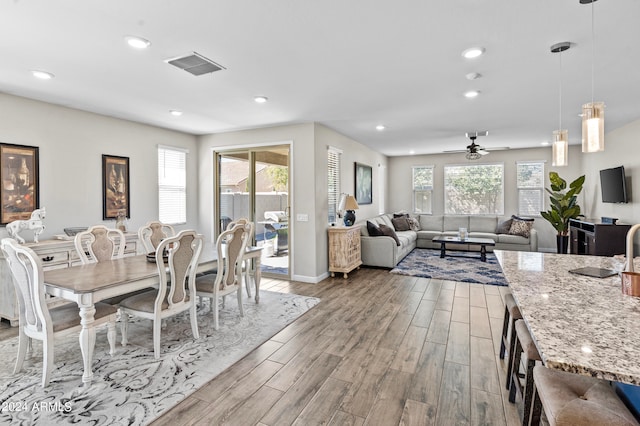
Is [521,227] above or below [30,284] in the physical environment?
above

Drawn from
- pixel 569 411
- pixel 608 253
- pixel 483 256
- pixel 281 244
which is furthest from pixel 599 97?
pixel 281 244

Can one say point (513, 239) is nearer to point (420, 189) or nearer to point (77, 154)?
point (420, 189)

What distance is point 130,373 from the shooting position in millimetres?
2520

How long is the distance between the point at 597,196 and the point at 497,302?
4541 mm

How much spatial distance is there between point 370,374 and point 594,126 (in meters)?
2.24

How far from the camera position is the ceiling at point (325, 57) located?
7.02ft

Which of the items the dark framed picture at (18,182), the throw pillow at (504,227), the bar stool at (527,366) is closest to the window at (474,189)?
the throw pillow at (504,227)

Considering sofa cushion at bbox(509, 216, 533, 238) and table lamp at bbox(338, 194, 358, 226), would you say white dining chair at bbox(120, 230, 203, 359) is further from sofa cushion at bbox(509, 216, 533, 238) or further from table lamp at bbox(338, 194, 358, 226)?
sofa cushion at bbox(509, 216, 533, 238)

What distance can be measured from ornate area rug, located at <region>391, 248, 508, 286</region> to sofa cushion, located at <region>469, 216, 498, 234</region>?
3.02 ft

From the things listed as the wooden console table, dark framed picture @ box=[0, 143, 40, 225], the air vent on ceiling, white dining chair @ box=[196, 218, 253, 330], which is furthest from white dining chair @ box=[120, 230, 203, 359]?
the wooden console table

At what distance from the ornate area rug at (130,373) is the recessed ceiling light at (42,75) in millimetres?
2567

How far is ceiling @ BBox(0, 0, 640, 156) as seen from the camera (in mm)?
2141

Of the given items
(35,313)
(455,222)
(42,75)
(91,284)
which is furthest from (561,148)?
(455,222)

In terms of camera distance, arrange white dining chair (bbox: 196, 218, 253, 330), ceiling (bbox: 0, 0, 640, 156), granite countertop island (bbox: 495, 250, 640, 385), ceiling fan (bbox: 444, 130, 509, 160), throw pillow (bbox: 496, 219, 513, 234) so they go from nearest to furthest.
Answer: granite countertop island (bbox: 495, 250, 640, 385) < ceiling (bbox: 0, 0, 640, 156) < white dining chair (bbox: 196, 218, 253, 330) < ceiling fan (bbox: 444, 130, 509, 160) < throw pillow (bbox: 496, 219, 513, 234)
